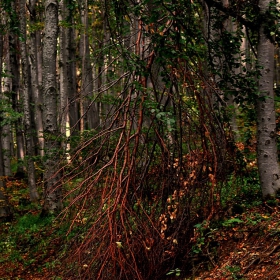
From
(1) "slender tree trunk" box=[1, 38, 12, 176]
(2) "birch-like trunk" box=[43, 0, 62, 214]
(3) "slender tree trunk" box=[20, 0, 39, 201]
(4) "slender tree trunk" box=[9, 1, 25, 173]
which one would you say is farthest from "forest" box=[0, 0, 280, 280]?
(1) "slender tree trunk" box=[1, 38, 12, 176]

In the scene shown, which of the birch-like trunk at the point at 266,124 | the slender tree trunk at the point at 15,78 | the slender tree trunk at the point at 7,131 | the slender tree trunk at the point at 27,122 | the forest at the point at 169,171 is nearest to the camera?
the forest at the point at 169,171

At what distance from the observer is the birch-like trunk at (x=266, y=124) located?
5527 millimetres

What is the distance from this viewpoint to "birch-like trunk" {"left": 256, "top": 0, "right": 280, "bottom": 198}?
5.53 metres

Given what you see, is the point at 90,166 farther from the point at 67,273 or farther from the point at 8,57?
the point at 8,57

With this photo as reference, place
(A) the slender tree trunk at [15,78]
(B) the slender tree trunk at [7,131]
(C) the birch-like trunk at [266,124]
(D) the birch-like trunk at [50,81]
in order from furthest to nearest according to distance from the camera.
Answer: (B) the slender tree trunk at [7,131] < (A) the slender tree trunk at [15,78] < (D) the birch-like trunk at [50,81] < (C) the birch-like trunk at [266,124]

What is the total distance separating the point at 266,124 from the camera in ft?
18.3

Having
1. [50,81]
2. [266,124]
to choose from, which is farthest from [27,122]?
[266,124]

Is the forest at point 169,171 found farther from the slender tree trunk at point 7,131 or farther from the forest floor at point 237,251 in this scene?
the slender tree trunk at point 7,131

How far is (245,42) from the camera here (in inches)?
623

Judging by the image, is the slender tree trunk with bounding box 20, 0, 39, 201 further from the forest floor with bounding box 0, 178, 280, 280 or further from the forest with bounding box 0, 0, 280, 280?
the forest with bounding box 0, 0, 280, 280

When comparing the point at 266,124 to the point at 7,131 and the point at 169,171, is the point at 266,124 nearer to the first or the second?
the point at 169,171

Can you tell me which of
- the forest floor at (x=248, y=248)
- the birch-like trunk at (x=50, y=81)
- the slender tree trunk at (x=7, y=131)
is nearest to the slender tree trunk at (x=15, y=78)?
the slender tree trunk at (x=7, y=131)

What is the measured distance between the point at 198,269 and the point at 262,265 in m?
1.01

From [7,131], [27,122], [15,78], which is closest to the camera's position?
[27,122]
